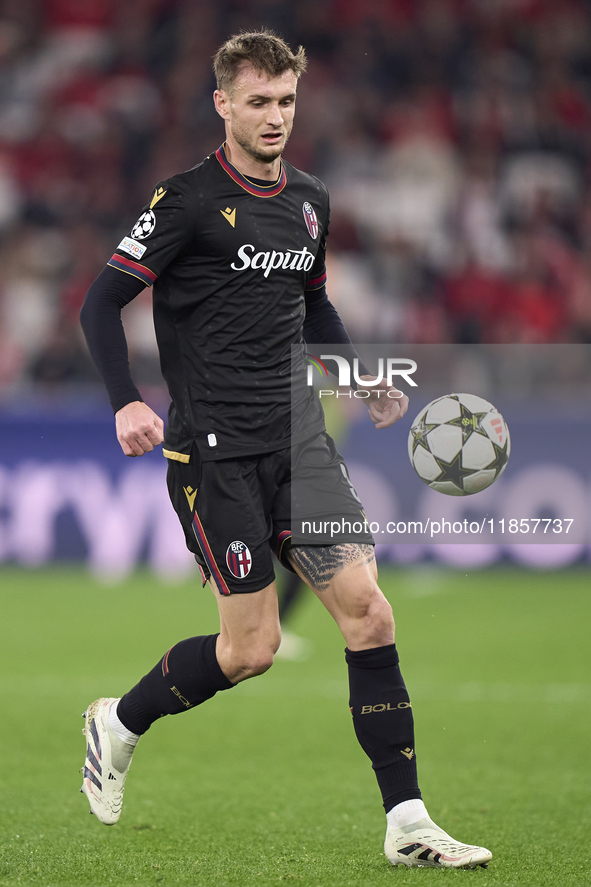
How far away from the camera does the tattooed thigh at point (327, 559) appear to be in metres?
3.43

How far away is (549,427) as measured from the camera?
31.3ft

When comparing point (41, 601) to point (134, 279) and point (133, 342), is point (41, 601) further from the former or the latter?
point (134, 279)

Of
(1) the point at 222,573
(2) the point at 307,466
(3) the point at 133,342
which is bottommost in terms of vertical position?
(1) the point at 222,573

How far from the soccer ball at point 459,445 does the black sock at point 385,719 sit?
0.61 metres

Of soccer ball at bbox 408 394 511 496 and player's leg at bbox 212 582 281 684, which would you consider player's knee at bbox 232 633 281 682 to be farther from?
soccer ball at bbox 408 394 511 496

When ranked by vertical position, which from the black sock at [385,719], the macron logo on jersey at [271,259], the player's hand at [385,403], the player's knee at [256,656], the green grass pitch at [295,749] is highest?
the macron logo on jersey at [271,259]

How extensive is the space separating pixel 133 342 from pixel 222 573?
7560 mm

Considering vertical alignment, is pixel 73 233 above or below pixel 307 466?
above

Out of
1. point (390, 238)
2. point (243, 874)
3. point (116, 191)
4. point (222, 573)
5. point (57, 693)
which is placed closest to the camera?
point (243, 874)

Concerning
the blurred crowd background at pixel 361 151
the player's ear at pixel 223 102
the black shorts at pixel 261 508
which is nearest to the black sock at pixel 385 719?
the black shorts at pixel 261 508

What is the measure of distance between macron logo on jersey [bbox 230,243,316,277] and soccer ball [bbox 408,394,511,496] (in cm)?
65

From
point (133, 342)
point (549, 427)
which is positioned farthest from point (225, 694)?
point (133, 342)

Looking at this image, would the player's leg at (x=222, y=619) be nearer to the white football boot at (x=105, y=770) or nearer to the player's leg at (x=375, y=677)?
the white football boot at (x=105, y=770)

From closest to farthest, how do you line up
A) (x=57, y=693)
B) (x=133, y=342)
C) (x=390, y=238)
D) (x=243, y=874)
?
(x=243, y=874) → (x=57, y=693) → (x=133, y=342) → (x=390, y=238)
